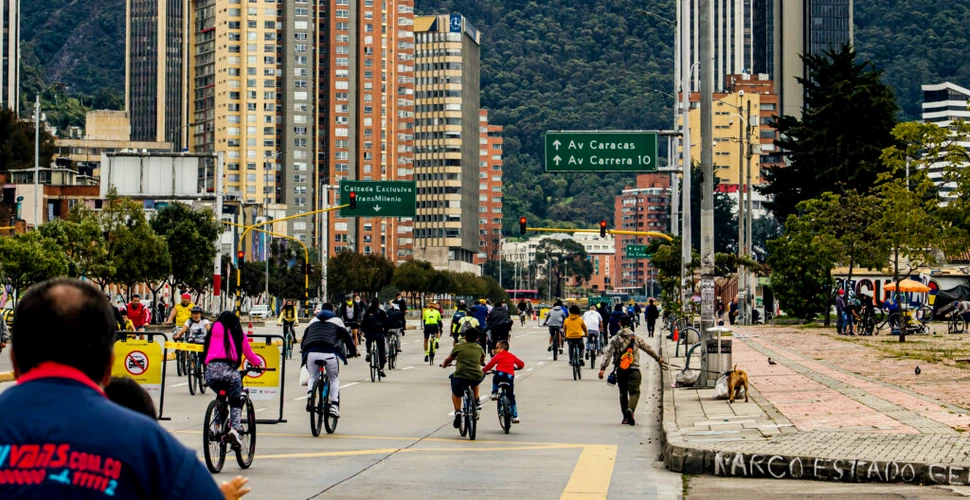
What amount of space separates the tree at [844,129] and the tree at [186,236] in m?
33.4

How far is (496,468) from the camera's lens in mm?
15445

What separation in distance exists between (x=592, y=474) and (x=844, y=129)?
61803 mm

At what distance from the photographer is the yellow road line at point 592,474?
13.3 m

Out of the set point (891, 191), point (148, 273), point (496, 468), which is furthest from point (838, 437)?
point (148, 273)

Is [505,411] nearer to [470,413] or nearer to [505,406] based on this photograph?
[505,406]

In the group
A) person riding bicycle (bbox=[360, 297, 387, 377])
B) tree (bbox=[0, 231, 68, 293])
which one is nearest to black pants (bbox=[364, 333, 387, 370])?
person riding bicycle (bbox=[360, 297, 387, 377])

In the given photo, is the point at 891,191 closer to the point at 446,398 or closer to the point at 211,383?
the point at 446,398

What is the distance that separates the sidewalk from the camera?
13.8m

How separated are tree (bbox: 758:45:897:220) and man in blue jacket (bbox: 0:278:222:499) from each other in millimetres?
69170

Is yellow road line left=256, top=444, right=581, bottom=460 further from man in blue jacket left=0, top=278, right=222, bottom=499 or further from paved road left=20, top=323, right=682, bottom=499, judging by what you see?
man in blue jacket left=0, top=278, right=222, bottom=499

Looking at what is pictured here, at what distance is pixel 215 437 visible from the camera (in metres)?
14.5

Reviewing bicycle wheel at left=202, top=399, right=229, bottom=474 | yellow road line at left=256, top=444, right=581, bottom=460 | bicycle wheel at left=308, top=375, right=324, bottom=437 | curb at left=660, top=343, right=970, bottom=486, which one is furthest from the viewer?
bicycle wheel at left=308, top=375, right=324, bottom=437

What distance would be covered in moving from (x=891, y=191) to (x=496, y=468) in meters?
25.6

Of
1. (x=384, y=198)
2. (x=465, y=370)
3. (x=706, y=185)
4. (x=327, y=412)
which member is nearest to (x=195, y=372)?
(x=327, y=412)
